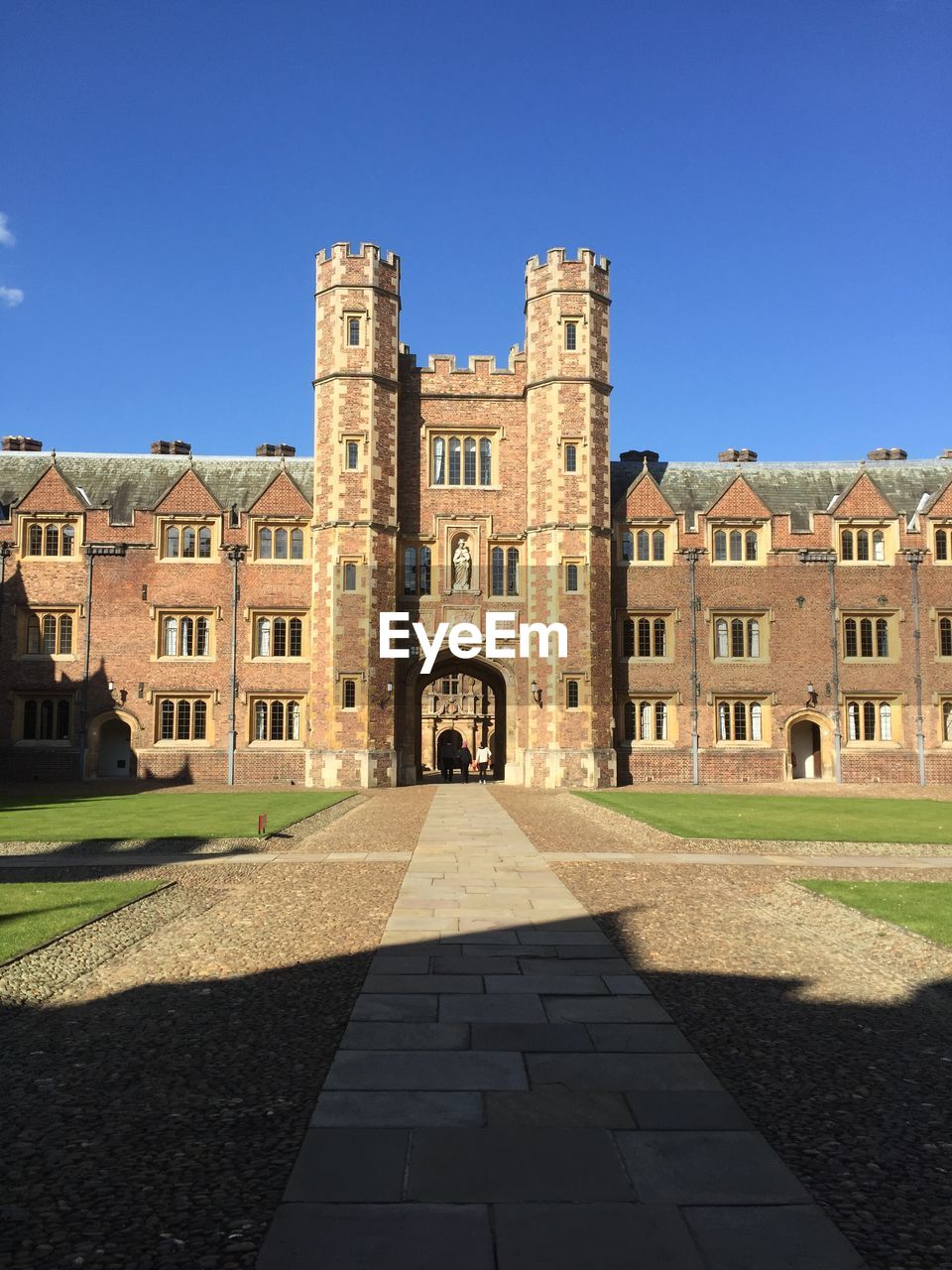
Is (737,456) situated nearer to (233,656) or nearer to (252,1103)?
(233,656)

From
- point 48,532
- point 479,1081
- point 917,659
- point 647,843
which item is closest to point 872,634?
point 917,659

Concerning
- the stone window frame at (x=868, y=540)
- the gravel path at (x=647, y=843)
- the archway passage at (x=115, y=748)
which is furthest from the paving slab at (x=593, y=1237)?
the stone window frame at (x=868, y=540)

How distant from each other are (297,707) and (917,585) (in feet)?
78.9

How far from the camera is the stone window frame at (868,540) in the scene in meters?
36.4

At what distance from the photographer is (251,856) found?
589 inches

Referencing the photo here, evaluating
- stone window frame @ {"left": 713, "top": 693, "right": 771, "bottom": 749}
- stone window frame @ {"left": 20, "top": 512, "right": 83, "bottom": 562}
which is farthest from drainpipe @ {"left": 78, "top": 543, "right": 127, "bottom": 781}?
stone window frame @ {"left": 713, "top": 693, "right": 771, "bottom": 749}

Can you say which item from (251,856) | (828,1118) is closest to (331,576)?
(251,856)

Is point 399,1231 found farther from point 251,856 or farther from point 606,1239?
point 251,856

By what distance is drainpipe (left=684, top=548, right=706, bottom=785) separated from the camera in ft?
114

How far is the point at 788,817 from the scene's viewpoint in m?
21.2

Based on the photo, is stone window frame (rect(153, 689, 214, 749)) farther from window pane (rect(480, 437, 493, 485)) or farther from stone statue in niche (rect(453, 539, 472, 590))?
window pane (rect(480, 437, 493, 485))

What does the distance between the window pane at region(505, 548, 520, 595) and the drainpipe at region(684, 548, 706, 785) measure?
258 inches

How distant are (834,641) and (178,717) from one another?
24770 mm

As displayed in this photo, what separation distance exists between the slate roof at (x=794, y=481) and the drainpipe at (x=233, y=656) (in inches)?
578
